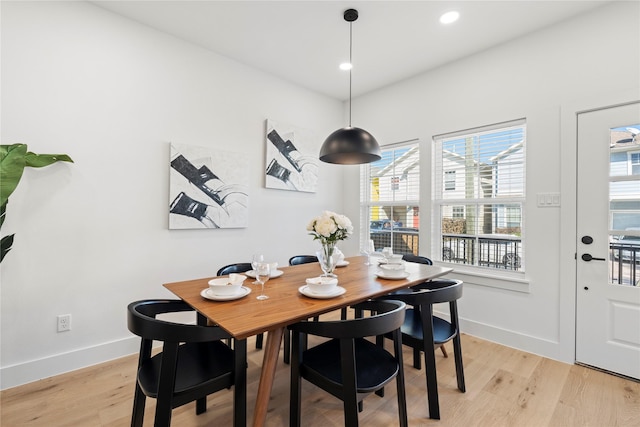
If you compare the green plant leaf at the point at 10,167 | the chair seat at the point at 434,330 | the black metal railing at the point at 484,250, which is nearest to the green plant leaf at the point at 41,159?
the green plant leaf at the point at 10,167

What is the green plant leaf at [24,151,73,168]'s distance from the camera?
2.11 m

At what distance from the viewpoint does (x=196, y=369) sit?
1511mm

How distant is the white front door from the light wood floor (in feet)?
0.80

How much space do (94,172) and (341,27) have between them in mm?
2524

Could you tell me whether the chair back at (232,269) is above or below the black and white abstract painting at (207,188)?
below

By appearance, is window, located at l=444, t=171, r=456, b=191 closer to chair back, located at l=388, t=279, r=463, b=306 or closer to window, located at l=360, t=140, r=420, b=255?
window, located at l=360, t=140, r=420, b=255

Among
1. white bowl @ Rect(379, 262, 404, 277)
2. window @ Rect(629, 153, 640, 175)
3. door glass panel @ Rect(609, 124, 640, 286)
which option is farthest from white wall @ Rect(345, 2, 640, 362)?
white bowl @ Rect(379, 262, 404, 277)

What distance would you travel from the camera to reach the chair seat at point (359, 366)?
4.76ft

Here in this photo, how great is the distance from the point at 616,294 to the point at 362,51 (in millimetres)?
3146

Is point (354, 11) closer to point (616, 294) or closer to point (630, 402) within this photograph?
point (616, 294)

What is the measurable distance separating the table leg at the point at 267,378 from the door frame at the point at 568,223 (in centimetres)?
258

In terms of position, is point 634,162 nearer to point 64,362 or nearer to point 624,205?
point 624,205

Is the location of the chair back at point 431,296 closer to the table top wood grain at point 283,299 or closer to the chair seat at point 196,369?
the table top wood grain at point 283,299

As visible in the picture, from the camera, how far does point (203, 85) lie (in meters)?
3.10
